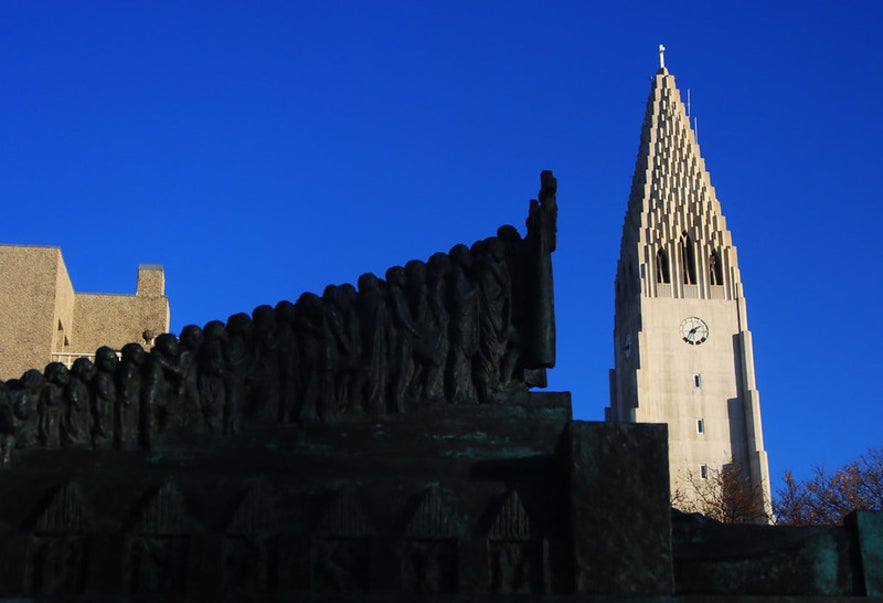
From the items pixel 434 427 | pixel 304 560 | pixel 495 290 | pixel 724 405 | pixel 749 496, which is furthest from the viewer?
pixel 724 405

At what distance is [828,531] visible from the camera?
11.2m

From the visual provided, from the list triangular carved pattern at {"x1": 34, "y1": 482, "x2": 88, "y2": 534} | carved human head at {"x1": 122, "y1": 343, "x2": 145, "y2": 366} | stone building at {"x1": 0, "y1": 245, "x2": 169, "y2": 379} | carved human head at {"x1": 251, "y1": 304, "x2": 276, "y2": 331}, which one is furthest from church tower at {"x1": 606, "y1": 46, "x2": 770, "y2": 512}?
triangular carved pattern at {"x1": 34, "y1": 482, "x2": 88, "y2": 534}

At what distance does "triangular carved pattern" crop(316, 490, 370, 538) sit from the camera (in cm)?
1085

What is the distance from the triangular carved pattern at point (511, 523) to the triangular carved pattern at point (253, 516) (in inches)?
72.8

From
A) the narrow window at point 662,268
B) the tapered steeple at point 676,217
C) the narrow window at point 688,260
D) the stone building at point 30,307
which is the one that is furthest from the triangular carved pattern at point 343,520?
the narrow window at point 688,260

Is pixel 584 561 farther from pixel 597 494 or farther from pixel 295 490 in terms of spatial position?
pixel 295 490

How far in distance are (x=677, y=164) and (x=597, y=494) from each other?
104310 millimetres

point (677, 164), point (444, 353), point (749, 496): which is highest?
point (677, 164)

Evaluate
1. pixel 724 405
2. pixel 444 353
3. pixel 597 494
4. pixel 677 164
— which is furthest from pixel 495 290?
pixel 677 164

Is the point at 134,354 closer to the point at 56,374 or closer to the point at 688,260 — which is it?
the point at 56,374

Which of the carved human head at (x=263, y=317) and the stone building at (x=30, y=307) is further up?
the stone building at (x=30, y=307)

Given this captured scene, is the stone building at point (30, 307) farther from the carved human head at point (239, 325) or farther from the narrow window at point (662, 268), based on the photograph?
the narrow window at point (662, 268)

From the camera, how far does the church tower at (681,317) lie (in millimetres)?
98000

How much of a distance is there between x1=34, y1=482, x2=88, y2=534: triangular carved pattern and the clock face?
3739 inches
